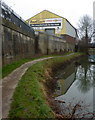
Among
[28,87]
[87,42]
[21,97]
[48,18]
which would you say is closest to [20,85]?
→ [28,87]

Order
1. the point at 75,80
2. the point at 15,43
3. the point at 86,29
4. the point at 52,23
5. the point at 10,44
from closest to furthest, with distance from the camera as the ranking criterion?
the point at 10,44, the point at 15,43, the point at 75,80, the point at 52,23, the point at 86,29

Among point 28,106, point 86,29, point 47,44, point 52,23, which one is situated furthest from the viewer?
point 86,29

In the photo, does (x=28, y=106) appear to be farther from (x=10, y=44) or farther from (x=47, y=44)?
(x=47, y=44)

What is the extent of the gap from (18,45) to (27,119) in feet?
36.0

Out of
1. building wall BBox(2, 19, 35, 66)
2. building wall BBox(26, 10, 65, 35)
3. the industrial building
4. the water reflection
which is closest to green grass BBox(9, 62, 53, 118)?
the water reflection

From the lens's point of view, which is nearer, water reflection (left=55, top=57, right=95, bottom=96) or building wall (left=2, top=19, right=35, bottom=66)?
building wall (left=2, top=19, right=35, bottom=66)

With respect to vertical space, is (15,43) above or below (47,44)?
below

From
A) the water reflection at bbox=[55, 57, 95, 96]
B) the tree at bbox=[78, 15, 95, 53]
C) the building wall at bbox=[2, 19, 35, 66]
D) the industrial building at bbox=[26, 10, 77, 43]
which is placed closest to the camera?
the building wall at bbox=[2, 19, 35, 66]

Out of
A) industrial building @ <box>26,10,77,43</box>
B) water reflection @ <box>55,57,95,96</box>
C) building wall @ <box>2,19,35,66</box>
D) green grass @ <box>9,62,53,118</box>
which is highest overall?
industrial building @ <box>26,10,77,43</box>

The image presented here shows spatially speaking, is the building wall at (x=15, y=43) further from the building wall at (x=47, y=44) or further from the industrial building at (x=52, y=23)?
the industrial building at (x=52, y=23)

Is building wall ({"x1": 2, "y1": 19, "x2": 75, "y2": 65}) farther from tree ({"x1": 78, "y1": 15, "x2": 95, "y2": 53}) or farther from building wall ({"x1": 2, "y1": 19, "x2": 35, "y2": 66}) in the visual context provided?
tree ({"x1": 78, "y1": 15, "x2": 95, "y2": 53})

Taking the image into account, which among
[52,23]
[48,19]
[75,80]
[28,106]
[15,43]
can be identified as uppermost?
[48,19]

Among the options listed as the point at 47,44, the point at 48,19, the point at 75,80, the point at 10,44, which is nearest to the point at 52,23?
the point at 48,19

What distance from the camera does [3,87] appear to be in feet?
22.2
